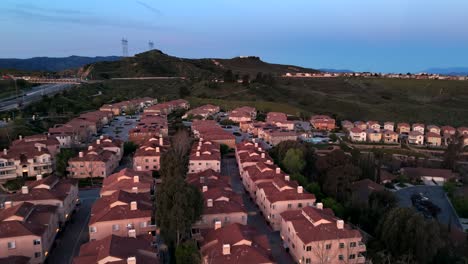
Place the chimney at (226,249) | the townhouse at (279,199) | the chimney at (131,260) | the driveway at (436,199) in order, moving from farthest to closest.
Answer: the driveway at (436,199)
the townhouse at (279,199)
the chimney at (226,249)
the chimney at (131,260)

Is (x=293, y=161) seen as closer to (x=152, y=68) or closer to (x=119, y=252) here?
(x=119, y=252)

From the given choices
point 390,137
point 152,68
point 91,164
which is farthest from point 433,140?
point 152,68

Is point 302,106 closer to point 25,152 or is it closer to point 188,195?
point 25,152

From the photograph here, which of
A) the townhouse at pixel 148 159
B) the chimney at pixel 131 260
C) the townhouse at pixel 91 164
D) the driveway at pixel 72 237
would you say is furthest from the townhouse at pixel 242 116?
the chimney at pixel 131 260

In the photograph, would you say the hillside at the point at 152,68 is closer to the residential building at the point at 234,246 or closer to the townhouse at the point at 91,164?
the townhouse at the point at 91,164

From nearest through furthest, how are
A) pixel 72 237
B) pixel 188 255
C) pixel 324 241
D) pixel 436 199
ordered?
pixel 188 255, pixel 324 241, pixel 72 237, pixel 436 199

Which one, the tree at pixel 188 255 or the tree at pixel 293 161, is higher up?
the tree at pixel 293 161

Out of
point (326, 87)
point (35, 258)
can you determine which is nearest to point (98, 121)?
point (35, 258)
